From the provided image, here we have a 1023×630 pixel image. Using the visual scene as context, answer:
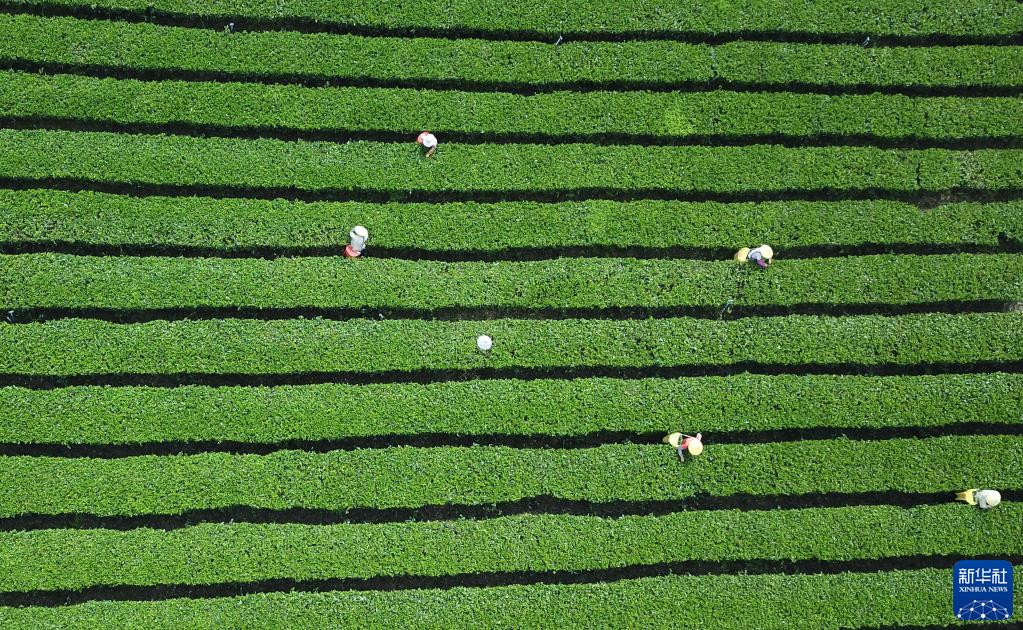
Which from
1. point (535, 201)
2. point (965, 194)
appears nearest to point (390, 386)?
point (535, 201)

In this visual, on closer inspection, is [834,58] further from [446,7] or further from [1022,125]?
[446,7]

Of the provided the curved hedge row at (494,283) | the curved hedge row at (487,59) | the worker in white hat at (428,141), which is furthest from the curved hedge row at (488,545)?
the curved hedge row at (487,59)

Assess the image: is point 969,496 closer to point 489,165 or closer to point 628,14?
point 489,165

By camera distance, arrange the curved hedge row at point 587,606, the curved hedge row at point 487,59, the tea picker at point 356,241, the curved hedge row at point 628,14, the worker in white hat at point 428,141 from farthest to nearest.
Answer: the curved hedge row at point 628,14 < the curved hedge row at point 487,59 < the worker in white hat at point 428,141 < the tea picker at point 356,241 < the curved hedge row at point 587,606

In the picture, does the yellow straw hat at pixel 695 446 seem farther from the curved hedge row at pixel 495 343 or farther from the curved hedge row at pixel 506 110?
the curved hedge row at pixel 506 110

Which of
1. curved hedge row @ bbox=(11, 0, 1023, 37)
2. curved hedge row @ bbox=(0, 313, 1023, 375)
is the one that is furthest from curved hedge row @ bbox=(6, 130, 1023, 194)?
curved hedge row @ bbox=(0, 313, 1023, 375)

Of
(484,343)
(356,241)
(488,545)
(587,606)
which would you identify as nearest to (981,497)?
(587,606)
